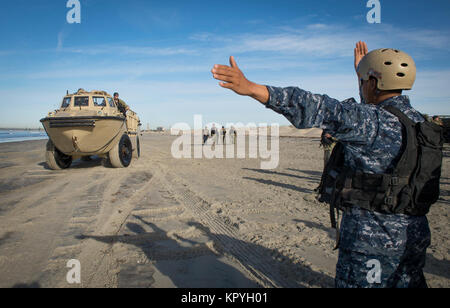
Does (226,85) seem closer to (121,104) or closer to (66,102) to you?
(66,102)

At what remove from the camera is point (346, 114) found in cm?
129

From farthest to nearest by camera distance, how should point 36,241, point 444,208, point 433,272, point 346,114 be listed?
point 444,208, point 36,241, point 433,272, point 346,114

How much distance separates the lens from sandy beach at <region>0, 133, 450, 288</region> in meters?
2.72

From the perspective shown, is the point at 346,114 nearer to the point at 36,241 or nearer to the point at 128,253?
the point at 128,253

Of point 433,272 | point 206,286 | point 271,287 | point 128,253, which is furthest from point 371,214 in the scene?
point 128,253

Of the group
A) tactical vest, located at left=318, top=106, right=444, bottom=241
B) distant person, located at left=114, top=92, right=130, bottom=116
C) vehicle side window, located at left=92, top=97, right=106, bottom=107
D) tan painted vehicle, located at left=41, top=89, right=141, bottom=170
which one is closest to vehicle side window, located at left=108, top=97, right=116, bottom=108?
tan painted vehicle, located at left=41, top=89, right=141, bottom=170

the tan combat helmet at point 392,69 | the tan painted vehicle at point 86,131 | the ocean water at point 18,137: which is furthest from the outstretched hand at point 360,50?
the ocean water at point 18,137

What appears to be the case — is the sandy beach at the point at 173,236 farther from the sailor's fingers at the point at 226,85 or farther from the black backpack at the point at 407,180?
the sailor's fingers at the point at 226,85

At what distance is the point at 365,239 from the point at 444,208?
16.4ft

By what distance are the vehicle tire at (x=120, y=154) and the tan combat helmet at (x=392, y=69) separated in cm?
906

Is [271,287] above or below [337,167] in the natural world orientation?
below

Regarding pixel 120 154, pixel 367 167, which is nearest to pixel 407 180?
pixel 367 167

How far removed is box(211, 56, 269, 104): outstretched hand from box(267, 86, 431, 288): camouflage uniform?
2.0 inches
